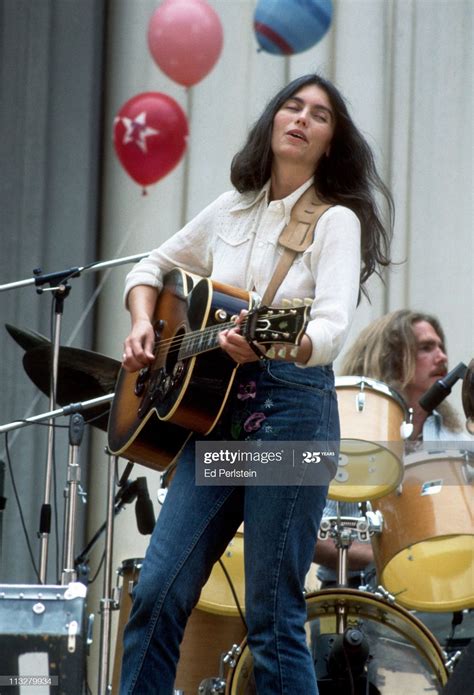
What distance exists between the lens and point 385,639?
9.20ft

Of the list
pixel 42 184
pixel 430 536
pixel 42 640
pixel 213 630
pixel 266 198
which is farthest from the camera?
pixel 42 184

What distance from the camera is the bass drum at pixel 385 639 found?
2.77m

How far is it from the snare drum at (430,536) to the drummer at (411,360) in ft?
2.14

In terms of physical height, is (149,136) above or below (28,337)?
above

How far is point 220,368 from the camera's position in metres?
2.13

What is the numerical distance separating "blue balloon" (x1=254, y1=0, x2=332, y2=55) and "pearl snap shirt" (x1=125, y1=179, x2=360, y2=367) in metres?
1.56

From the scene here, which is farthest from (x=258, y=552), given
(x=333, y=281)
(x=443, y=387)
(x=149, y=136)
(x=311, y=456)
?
(x=149, y=136)

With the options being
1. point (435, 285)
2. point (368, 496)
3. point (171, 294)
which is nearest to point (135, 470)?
point (435, 285)

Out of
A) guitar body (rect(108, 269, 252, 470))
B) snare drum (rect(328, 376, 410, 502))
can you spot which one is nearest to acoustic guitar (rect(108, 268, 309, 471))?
guitar body (rect(108, 269, 252, 470))

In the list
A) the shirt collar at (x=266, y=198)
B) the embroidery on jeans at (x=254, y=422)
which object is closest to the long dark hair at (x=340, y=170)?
the shirt collar at (x=266, y=198)

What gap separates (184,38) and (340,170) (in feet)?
5.63

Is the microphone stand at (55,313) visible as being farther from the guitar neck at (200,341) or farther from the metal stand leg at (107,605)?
the guitar neck at (200,341)

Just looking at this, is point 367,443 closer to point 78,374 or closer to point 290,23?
point 78,374

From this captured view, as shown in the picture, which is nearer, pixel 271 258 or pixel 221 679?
pixel 271 258
